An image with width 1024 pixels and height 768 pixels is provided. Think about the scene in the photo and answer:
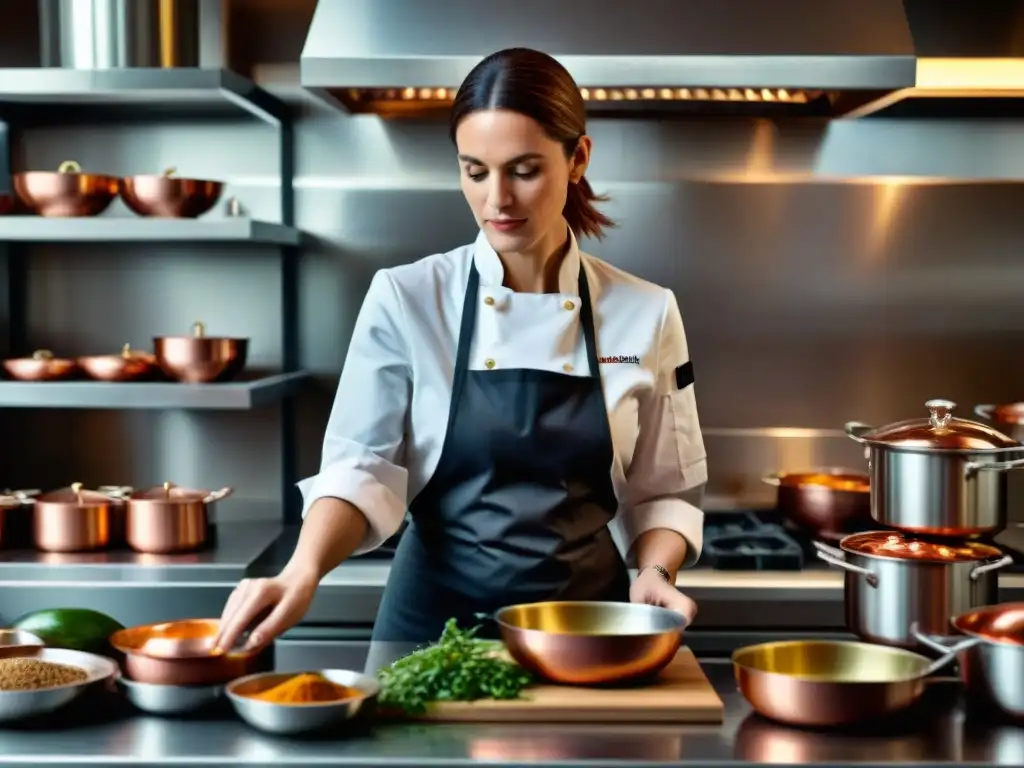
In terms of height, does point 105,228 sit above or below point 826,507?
above

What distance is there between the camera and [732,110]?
3465mm

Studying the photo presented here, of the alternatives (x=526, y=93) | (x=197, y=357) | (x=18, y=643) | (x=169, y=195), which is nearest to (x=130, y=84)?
(x=169, y=195)

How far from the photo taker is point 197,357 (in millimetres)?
3092

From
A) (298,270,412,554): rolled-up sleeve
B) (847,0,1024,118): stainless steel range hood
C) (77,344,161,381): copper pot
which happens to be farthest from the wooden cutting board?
(847,0,1024,118): stainless steel range hood

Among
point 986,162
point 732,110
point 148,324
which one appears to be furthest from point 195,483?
point 986,162

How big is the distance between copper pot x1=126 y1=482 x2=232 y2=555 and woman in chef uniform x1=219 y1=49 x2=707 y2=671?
2.85ft

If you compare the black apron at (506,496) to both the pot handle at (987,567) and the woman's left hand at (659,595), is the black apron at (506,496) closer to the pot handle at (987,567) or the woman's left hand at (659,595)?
the woman's left hand at (659,595)

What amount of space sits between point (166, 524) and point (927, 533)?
1.76 m

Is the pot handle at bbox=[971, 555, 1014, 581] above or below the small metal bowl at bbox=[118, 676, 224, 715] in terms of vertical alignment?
above

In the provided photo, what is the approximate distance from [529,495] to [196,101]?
1.61 metres

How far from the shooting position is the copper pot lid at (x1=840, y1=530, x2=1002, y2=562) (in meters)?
1.89

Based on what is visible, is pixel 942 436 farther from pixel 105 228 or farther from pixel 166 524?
pixel 105 228

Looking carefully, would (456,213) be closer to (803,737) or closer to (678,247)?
(678,247)

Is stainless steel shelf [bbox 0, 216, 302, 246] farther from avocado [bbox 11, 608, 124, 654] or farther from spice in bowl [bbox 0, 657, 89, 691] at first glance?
spice in bowl [bbox 0, 657, 89, 691]
